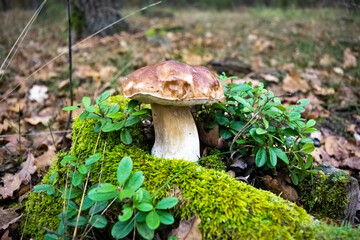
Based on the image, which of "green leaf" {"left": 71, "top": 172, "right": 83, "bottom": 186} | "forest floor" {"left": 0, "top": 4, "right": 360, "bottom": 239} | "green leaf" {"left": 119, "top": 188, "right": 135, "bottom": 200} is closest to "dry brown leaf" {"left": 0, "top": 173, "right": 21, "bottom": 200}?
"forest floor" {"left": 0, "top": 4, "right": 360, "bottom": 239}

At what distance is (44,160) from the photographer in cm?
273

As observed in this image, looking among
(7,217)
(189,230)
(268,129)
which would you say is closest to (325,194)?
(268,129)

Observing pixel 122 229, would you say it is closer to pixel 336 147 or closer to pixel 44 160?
pixel 44 160

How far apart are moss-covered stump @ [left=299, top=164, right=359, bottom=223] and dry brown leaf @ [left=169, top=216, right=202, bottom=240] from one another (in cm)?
102

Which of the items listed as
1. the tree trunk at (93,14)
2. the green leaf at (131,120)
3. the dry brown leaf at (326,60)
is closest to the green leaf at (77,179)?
the green leaf at (131,120)

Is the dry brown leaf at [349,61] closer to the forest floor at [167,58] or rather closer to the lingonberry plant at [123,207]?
the forest floor at [167,58]

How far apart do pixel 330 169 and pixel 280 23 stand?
32.1 feet

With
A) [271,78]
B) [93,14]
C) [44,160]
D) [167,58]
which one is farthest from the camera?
[93,14]

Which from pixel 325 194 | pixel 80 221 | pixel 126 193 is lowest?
pixel 325 194

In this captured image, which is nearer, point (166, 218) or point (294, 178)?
point (166, 218)

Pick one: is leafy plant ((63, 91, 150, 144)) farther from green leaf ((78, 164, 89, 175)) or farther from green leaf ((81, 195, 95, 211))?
green leaf ((81, 195, 95, 211))

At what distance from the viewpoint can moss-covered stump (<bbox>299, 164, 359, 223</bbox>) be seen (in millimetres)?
1939

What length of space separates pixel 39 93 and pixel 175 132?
11.0 feet

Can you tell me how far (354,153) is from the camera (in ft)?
9.50
